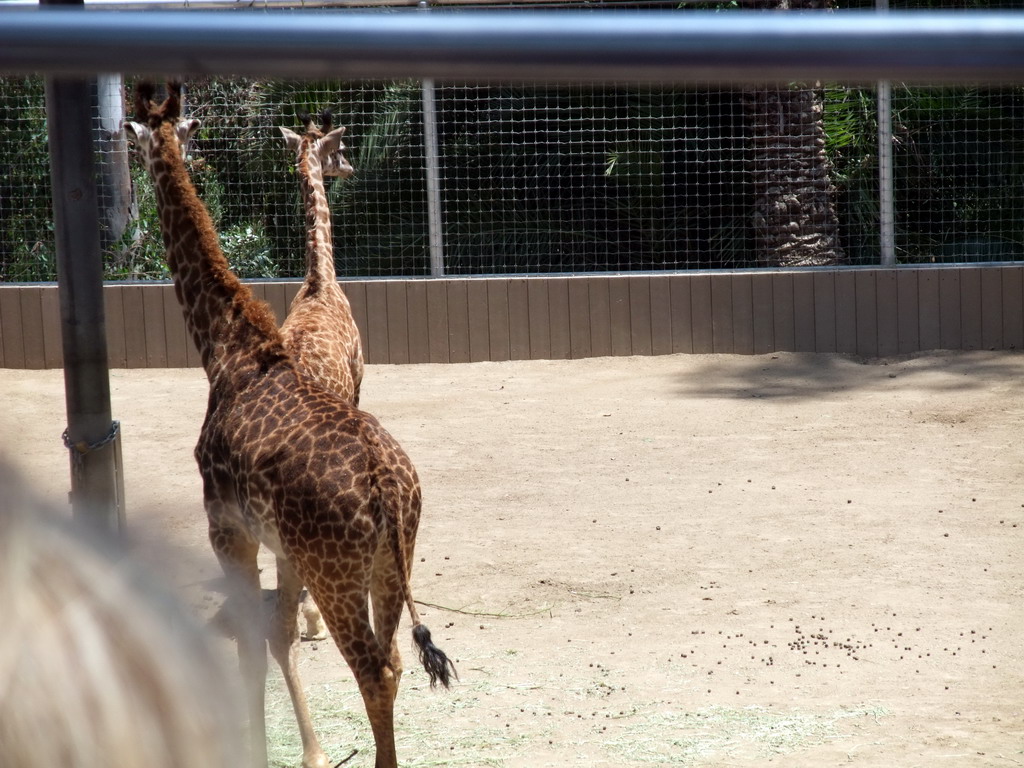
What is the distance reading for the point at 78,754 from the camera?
22.4 inches

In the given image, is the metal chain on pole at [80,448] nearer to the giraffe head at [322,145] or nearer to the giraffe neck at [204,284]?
the giraffe neck at [204,284]

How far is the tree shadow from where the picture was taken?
905 centimetres

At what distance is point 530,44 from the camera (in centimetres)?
72

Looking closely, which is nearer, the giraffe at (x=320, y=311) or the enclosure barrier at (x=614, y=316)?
the giraffe at (x=320, y=311)

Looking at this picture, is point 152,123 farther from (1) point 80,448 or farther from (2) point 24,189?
(2) point 24,189

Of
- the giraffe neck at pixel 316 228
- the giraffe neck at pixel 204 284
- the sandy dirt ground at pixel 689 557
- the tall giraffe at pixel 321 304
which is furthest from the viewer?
the giraffe neck at pixel 316 228

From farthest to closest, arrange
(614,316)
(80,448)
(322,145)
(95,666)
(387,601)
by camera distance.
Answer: (614,316) → (322,145) → (80,448) → (387,601) → (95,666)

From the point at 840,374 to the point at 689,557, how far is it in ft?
14.2

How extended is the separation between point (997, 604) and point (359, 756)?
2725 mm

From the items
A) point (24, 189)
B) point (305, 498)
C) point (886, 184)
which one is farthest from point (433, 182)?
point (305, 498)

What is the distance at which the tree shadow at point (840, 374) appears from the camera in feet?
29.7

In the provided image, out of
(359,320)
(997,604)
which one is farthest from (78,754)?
(359,320)

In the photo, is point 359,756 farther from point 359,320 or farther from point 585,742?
point 359,320

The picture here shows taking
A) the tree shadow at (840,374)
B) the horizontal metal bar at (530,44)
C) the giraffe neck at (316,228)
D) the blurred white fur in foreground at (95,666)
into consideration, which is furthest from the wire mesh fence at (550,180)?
the blurred white fur in foreground at (95,666)
